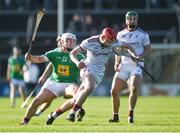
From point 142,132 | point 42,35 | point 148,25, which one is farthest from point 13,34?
point 142,132

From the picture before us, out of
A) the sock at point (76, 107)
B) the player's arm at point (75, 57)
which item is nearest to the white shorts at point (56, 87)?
the sock at point (76, 107)

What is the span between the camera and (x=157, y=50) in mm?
45094

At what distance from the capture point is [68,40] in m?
19.0

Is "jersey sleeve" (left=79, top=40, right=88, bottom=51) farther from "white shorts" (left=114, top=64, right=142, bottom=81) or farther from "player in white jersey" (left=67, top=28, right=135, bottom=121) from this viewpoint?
"white shorts" (left=114, top=64, right=142, bottom=81)

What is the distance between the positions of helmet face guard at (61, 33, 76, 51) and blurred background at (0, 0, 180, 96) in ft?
80.6

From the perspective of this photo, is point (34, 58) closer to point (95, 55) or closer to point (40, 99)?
point (40, 99)

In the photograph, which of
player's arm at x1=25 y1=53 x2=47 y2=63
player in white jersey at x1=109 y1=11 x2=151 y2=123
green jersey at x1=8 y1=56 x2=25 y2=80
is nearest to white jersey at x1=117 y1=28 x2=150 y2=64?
player in white jersey at x1=109 y1=11 x2=151 y2=123

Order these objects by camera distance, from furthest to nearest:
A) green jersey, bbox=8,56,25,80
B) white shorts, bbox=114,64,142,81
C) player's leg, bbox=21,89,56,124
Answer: green jersey, bbox=8,56,25,80 < white shorts, bbox=114,64,142,81 < player's leg, bbox=21,89,56,124

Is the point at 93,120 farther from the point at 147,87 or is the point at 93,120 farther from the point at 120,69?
the point at 147,87

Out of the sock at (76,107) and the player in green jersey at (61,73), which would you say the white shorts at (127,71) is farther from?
the sock at (76,107)

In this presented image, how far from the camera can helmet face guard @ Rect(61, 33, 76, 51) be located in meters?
19.0

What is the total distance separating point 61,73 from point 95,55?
84cm

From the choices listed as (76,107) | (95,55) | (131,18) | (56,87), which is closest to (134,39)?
(131,18)

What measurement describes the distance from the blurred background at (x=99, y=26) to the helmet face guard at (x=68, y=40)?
24579mm
